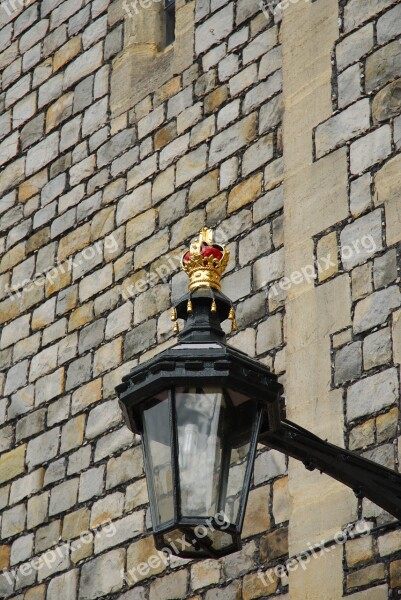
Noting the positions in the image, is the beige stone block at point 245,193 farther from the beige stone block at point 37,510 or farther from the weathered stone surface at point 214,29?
the beige stone block at point 37,510

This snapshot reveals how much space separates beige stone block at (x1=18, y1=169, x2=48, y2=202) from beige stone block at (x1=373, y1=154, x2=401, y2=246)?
312cm

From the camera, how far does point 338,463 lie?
4402 millimetres

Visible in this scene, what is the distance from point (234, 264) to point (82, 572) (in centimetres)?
163

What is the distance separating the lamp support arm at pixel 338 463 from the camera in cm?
435

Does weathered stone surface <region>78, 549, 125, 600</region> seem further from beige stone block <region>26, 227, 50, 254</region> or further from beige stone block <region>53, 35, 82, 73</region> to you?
beige stone block <region>53, 35, 82, 73</region>

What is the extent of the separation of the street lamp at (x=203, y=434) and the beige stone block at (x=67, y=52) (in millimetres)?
5100

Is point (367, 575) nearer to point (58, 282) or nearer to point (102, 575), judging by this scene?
point (102, 575)

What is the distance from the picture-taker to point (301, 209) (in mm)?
6793

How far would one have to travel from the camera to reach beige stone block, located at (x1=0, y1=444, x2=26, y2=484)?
26.8ft

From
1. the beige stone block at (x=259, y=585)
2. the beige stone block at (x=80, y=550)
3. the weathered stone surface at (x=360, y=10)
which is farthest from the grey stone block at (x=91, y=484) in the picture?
the weathered stone surface at (x=360, y=10)

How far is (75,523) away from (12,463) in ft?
2.64

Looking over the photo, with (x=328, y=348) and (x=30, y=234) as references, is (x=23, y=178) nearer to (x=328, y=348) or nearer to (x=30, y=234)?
(x=30, y=234)

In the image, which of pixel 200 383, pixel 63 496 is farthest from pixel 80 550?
pixel 200 383

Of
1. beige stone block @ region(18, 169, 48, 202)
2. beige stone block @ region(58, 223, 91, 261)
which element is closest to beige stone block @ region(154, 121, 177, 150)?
beige stone block @ region(58, 223, 91, 261)
